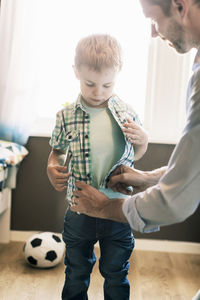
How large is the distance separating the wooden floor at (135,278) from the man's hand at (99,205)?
0.96 m

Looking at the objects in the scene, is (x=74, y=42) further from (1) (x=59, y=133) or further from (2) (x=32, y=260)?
(2) (x=32, y=260)

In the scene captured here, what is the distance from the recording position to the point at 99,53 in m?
1.29

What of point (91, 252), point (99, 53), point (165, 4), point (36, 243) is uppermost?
point (165, 4)

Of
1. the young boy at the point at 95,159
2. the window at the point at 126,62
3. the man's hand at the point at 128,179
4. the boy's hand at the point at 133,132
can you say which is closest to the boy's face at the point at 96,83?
the young boy at the point at 95,159

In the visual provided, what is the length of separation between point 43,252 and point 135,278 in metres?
0.55

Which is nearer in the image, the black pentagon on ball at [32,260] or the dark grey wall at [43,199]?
the black pentagon on ball at [32,260]

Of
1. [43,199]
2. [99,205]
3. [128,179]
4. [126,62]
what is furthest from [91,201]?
[126,62]

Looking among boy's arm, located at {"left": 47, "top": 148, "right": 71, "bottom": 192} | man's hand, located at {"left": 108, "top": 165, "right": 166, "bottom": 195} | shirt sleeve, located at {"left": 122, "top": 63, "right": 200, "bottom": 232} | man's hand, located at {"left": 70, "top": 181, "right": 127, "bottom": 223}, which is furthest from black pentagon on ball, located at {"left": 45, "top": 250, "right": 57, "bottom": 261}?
shirt sleeve, located at {"left": 122, "top": 63, "right": 200, "bottom": 232}

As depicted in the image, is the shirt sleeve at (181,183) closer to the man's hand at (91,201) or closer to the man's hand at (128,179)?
the man's hand at (91,201)

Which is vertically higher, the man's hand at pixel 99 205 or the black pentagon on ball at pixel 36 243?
the man's hand at pixel 99 205

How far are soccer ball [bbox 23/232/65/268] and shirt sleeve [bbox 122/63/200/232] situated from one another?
55.2 inches

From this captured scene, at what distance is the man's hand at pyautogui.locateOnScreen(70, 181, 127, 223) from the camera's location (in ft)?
3.47

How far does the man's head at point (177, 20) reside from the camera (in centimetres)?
83

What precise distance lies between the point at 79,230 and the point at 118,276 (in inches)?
9.3
